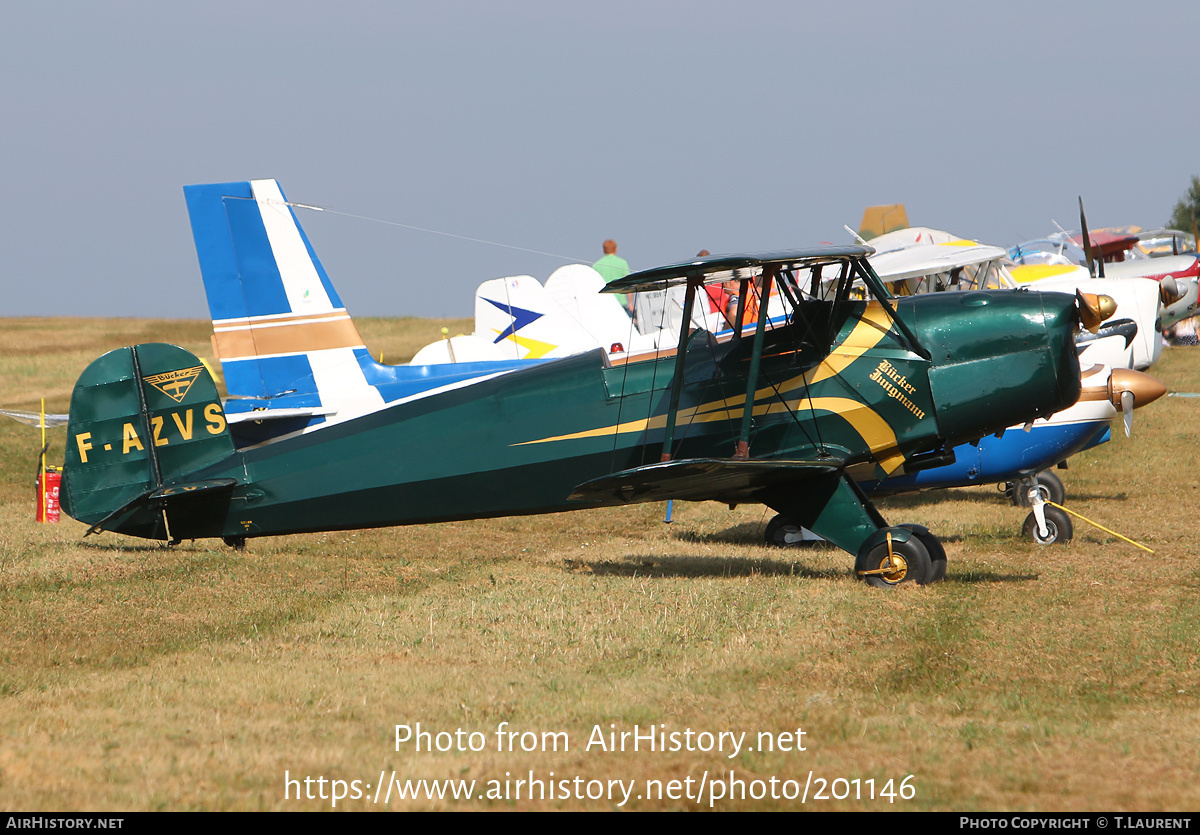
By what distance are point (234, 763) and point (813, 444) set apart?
5.36 meters

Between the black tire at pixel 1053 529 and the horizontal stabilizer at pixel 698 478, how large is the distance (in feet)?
11.7

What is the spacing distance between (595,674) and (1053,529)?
677 cm

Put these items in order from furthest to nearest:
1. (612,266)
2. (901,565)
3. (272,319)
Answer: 1. (612,266)
2. (272,319)
3. (901,565)

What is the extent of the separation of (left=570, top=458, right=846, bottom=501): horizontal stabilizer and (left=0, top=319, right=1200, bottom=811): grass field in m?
0.75

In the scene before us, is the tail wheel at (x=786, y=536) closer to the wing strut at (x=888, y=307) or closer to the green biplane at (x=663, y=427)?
the green biplane at (x=663, y=427)

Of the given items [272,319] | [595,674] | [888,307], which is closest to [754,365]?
[888,307]

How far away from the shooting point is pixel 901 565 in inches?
340

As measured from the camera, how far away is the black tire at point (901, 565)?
8625mm

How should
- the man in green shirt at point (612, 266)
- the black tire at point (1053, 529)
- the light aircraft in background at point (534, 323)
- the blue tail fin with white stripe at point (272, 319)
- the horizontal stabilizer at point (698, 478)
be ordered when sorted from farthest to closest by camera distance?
the man in green shirt at point (612, 266) < the light aircraft in background at point (534, 323) < the blue tail fin with white stripe at point (272, 319) < the black tire at point (1053, 529) < the horizontal stabilizer at point (698, 478)

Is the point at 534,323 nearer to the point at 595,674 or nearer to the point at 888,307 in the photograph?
the point at 888,307

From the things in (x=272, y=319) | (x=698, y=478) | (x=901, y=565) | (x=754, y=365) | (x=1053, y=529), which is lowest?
(x=1053, y=529)

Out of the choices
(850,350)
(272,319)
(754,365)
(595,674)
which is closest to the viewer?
(595,674)

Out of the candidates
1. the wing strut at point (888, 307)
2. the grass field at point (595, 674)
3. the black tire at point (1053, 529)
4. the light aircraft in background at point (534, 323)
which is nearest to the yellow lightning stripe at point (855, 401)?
the wing strut at point (888, 307)

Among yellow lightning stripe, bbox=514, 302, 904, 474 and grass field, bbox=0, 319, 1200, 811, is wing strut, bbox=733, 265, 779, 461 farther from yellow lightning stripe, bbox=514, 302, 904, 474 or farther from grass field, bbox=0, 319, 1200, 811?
grass field, bbox=0, 319, 1200, 811
